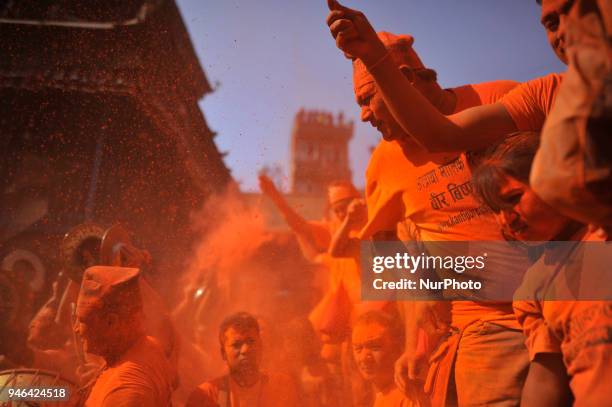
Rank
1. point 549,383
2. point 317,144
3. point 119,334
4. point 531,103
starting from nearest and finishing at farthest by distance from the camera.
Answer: point 549,383 → point 531,103 → point 119,334 → point 317,144

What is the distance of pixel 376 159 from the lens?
9.43 feet

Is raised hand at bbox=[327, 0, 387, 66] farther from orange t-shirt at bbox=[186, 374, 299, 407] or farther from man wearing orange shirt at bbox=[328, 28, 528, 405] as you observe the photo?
orange t-shirt at bbox=[186, 374, 299, 407]

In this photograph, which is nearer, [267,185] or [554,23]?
[554,23]

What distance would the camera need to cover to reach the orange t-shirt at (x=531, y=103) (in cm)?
186

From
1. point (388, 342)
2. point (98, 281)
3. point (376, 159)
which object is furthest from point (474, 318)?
point (98, 281)

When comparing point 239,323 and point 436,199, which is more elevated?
point 436,199

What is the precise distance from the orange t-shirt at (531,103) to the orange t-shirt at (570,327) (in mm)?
532

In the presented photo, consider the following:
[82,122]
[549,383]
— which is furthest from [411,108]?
[82,122]

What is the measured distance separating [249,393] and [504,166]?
3113 millimetres

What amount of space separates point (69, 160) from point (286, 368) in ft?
19.3

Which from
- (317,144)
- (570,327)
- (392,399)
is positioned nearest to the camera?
(570,327)

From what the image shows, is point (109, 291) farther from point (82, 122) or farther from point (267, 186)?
point (82, 122)

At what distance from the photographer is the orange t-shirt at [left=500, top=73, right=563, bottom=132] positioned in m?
1.86

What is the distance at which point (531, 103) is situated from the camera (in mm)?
1870
